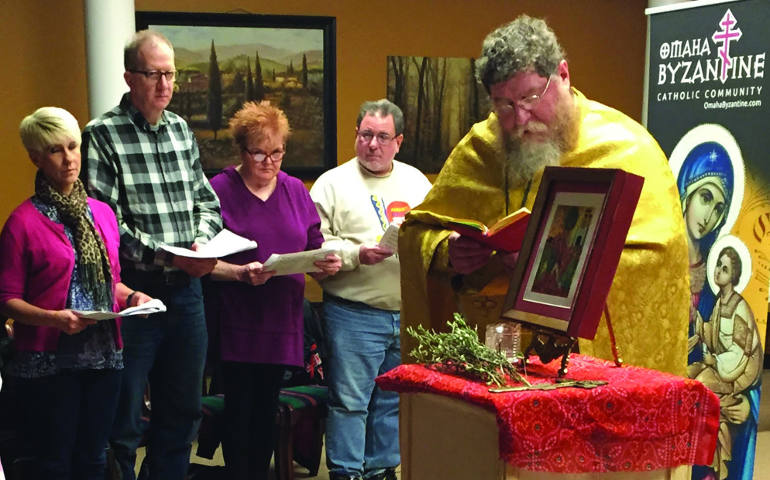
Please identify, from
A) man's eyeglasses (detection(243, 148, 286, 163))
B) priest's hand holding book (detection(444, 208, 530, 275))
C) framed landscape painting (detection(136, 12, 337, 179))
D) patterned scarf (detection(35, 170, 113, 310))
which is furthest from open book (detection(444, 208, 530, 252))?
framed landscape painting (detection(136, 12, 337, 179))

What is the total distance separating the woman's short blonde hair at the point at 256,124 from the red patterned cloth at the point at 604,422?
244 centimetres

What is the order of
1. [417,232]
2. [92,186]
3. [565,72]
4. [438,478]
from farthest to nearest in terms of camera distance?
1. [92,186]
2. [417,232]
3. [565,72]
4. [438,478]

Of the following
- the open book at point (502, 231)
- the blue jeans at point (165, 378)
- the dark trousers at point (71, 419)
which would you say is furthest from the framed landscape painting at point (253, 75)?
the open book at point (502, 231)

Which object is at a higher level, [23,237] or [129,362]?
[23,237]

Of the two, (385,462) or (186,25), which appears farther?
(186,25)

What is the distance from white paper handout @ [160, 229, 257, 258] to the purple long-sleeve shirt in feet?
0.50

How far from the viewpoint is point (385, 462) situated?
16.1 ft

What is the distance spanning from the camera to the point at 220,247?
12.9 ft

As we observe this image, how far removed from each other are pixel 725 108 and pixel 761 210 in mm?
411

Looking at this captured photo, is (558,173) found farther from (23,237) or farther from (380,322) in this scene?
(380,322)

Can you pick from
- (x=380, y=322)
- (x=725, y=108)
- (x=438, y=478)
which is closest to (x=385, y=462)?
(x=380, y=322)

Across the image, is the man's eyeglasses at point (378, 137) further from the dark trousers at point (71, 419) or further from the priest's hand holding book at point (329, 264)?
the dark trousers at point (71, 419)

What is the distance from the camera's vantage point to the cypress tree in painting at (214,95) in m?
7.01

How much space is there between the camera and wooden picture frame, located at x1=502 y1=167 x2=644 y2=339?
204cm
